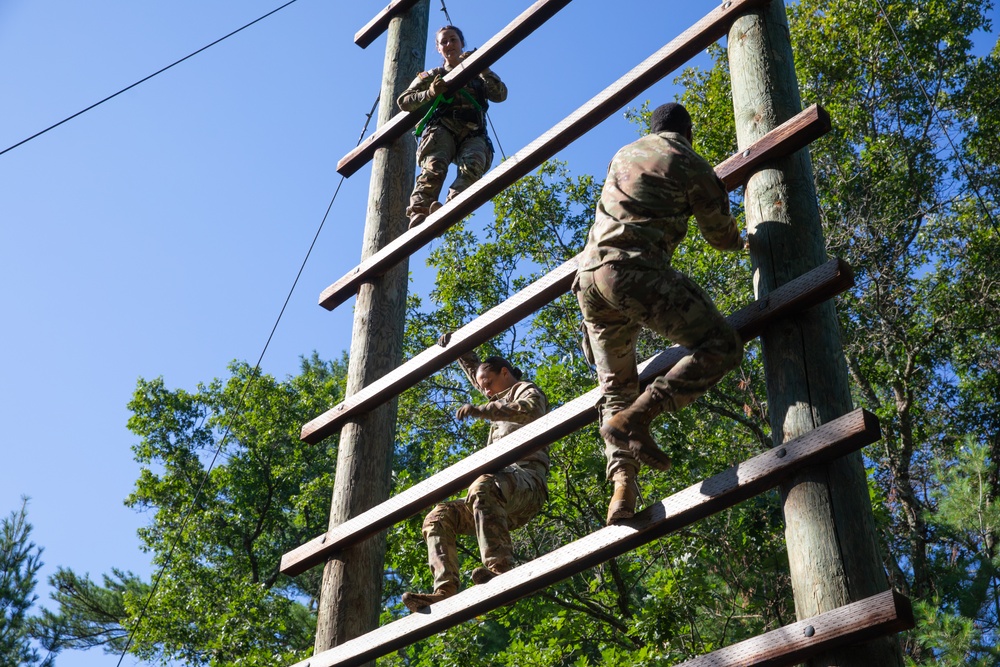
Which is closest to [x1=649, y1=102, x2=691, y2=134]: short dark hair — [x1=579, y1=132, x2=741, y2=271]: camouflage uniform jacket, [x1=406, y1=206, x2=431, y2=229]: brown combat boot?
[x1=579, y1=132, x2=741, y2=271]: camouflage uniform jacket

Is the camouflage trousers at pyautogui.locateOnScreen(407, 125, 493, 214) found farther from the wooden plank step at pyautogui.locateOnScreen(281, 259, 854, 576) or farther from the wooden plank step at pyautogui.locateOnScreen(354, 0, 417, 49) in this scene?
the wooden plank step at pyautogui.locateOnScreen(281, 259, 854, 576)

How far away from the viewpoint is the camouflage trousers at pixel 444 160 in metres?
6.03

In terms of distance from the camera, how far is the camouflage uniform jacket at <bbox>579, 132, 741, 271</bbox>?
4.00 meters

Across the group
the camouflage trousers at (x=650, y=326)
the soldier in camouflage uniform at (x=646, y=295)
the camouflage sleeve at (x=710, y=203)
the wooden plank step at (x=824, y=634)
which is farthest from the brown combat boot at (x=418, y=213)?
the wooden plank step at (x=824, y=634)

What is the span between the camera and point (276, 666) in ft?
42.7

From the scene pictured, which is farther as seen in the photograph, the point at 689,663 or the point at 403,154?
the point at 403,154

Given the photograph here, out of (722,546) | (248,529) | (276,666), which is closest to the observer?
(722,546)

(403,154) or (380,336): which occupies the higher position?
(403,154)

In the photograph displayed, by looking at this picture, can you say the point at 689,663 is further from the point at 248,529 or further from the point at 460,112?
the point at 248,529

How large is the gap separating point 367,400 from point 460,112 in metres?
2.30

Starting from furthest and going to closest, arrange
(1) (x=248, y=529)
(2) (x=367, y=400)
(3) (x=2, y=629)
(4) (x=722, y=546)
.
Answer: (1) (x=248, y=529), (3) (x=2, y=629), (4) (x=722, y=546), (2) (x=367, y=400)

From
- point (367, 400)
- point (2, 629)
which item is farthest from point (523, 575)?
point (2, 629)

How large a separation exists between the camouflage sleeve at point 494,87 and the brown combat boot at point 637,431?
3.51m

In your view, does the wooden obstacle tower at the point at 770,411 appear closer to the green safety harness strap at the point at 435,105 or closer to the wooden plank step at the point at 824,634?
the wooden plank step at the point at 824,634
